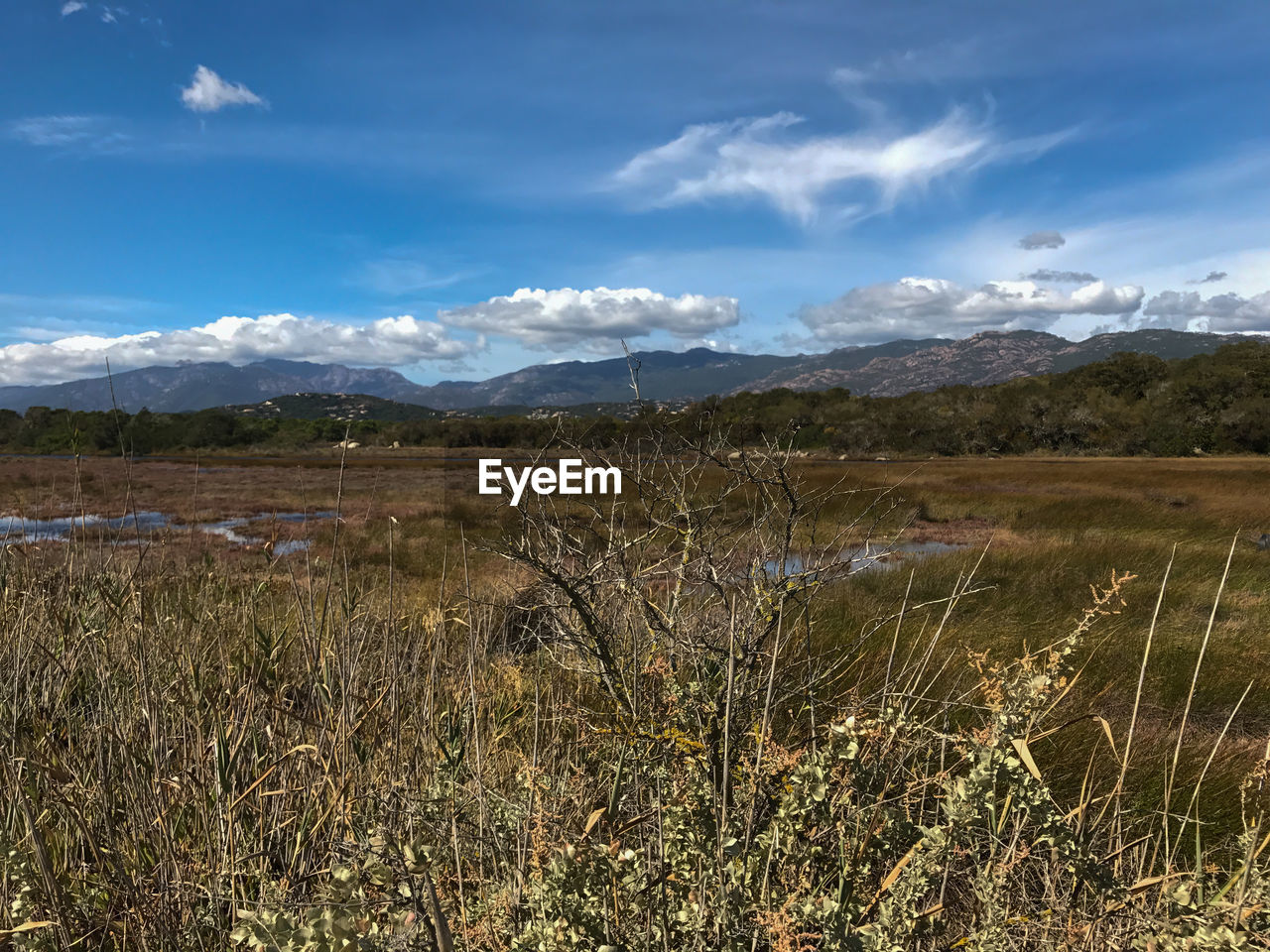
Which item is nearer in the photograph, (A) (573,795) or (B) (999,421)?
(A) (573,795)

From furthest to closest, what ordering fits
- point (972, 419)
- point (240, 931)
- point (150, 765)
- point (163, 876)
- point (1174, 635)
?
1. point (972, 419)
2. point (1174, 635)
3. point (150, 765)
4. point (163, 876)
5. point (240, 931)

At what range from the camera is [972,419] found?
71188 mm

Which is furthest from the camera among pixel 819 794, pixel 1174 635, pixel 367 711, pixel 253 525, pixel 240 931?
pixel 253 525

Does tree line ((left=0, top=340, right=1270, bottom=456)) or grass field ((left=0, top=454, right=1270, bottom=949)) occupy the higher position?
tree line ((left=0, top=340, right=1270, bottom=456))

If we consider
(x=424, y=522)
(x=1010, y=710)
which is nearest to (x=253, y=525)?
(x=424, y=522)

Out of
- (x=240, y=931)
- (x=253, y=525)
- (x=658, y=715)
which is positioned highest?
(x=240, y=931)

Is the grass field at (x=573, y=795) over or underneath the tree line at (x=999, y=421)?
underneath

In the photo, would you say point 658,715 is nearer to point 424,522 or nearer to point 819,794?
point 819,794

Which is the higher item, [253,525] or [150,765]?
[150,765]

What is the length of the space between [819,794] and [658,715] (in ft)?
2.66

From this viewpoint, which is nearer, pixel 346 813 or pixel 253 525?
pixel 346 813

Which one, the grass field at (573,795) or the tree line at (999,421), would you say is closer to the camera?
the grass field at (573,795)

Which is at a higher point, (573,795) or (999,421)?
(999,421)

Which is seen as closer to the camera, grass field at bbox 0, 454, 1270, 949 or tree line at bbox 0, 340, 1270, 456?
grass field at bbox 0, 454, 1270, 949
